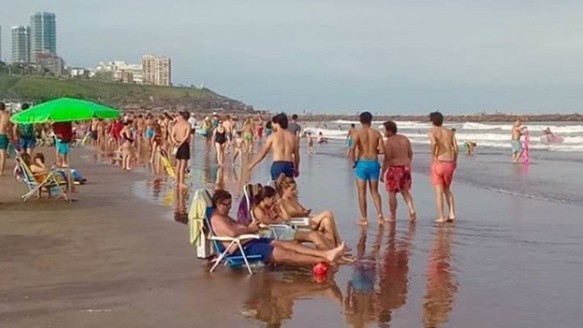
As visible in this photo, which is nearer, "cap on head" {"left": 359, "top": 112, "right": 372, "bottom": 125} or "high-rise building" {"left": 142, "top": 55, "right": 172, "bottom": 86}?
"cap on head" {"left": 359, "top": 112, "right": 372, "bottom": 125}

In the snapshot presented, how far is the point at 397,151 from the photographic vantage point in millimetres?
12180

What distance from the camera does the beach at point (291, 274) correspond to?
6469 mm

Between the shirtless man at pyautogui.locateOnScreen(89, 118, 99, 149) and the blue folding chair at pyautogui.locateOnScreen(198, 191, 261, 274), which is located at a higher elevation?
the shirtless man at pyautogui.locateOnScreen(89, 118, 99, 149)

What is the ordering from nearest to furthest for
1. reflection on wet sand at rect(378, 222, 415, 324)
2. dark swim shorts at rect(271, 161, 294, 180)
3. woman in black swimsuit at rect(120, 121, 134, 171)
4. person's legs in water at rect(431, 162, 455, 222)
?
1. reflection on wet sand at rect(378, 222, 415, 324)
2. dark swim shorts at rect(271, 161, 294, 180)
3. person's legs in water at rect(431, 162, 455, 222)
4. woman in black swimsuit at rect(120, 121, 134, 171)

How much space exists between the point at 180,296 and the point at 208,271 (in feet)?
3.52

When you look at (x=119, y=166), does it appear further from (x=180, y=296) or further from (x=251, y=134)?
(x=180, y=296)

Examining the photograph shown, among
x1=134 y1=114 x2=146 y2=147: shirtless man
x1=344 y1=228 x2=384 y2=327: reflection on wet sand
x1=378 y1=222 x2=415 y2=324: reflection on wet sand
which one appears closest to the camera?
x1=344 y1=228 x2=384 y2=327: reflection on wet sand

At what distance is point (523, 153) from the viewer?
3197 cm

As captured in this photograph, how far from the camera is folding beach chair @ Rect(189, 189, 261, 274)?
26.6 feet

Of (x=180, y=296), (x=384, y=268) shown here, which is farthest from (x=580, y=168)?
(x=180, y=296)

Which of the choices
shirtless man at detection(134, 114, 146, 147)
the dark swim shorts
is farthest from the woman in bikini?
the dark swim shorts

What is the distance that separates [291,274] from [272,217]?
4.58 feet

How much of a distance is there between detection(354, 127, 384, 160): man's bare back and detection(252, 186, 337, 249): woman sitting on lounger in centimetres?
276

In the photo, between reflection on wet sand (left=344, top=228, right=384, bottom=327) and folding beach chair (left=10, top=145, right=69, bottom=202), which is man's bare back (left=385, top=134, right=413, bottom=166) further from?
folding beach chair (left=10, top=145, right=69, bottom=202)
